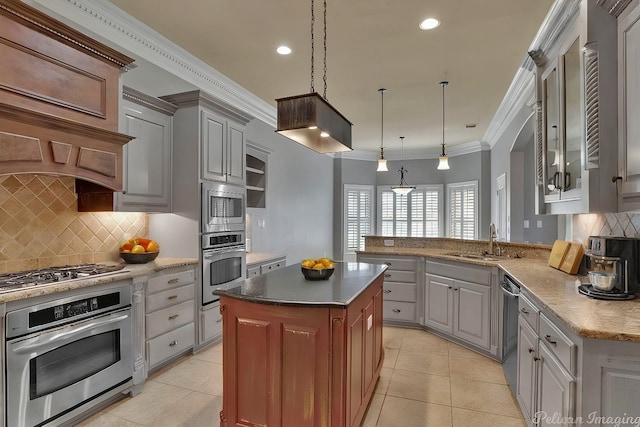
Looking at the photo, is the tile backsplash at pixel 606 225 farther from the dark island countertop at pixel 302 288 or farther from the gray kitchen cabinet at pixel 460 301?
the dark island countertop at pixel 302 288

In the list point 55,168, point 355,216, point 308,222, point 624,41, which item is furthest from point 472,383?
point 355,216

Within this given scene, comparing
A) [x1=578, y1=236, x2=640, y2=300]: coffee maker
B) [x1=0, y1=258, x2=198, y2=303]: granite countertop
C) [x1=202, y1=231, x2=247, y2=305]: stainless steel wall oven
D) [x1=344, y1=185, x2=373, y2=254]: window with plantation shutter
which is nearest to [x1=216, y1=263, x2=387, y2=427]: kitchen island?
[x1=0, y1=258, x2=198, y2=303]: granite countertop

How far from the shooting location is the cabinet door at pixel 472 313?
11.1ft

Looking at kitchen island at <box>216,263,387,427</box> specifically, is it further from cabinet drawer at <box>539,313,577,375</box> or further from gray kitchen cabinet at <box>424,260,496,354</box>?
gray kitchen cabinet at <box>424,260,496,354</box>

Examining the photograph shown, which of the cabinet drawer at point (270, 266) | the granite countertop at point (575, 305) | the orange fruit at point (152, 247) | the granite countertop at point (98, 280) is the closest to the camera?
the granite countertop at point (575, 305)

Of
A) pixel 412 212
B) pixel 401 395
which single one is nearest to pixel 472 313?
pixel 401 395

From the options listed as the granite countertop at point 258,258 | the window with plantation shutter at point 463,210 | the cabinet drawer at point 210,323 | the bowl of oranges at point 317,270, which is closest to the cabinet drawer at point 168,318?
the cabinet drawer at point 210,323

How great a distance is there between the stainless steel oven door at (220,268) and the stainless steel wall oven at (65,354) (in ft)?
2.95

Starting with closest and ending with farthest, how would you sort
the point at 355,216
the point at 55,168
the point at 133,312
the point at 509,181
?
the point at 55,168 → the point at 133,312 → the point at 509,181 → the point at 355,216

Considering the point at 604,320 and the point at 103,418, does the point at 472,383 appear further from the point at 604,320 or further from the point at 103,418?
the point at 103,418

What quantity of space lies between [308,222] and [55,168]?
16.3 ft

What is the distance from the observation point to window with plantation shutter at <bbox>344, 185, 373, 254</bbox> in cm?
848

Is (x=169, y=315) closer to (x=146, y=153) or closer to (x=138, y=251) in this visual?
(x=138, y=251)

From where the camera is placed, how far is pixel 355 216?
866 centimetres
